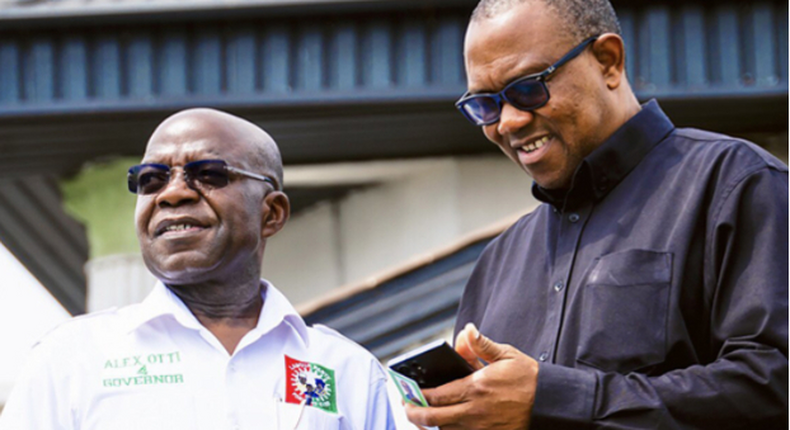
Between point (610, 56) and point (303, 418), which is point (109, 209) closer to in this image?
point (303, 418)

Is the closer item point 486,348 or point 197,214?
point 486,348

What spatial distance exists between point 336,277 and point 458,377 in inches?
292

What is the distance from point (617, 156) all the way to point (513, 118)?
30cm

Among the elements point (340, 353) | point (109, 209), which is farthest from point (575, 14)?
point (109, 209)

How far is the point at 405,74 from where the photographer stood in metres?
8.52

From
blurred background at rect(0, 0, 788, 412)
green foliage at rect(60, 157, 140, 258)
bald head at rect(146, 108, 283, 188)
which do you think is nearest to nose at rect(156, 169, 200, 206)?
bald head at rect(146, 108, 283, 188)

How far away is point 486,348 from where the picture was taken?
293cm

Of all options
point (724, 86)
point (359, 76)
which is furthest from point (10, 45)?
point (724, 86)

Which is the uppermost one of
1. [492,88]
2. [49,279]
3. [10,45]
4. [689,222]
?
[10,45]

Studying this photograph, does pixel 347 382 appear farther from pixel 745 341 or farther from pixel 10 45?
pixel 10 45

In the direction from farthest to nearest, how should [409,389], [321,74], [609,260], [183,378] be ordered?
[321,74] → [183,378] → [609,260] → [409,389]

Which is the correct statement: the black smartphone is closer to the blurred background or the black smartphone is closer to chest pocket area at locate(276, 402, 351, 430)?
chest pocket area at locate(276, 402, 351, 430)

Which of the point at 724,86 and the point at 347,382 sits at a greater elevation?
the point at 724,86

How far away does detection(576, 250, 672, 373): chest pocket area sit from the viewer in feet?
10.1
